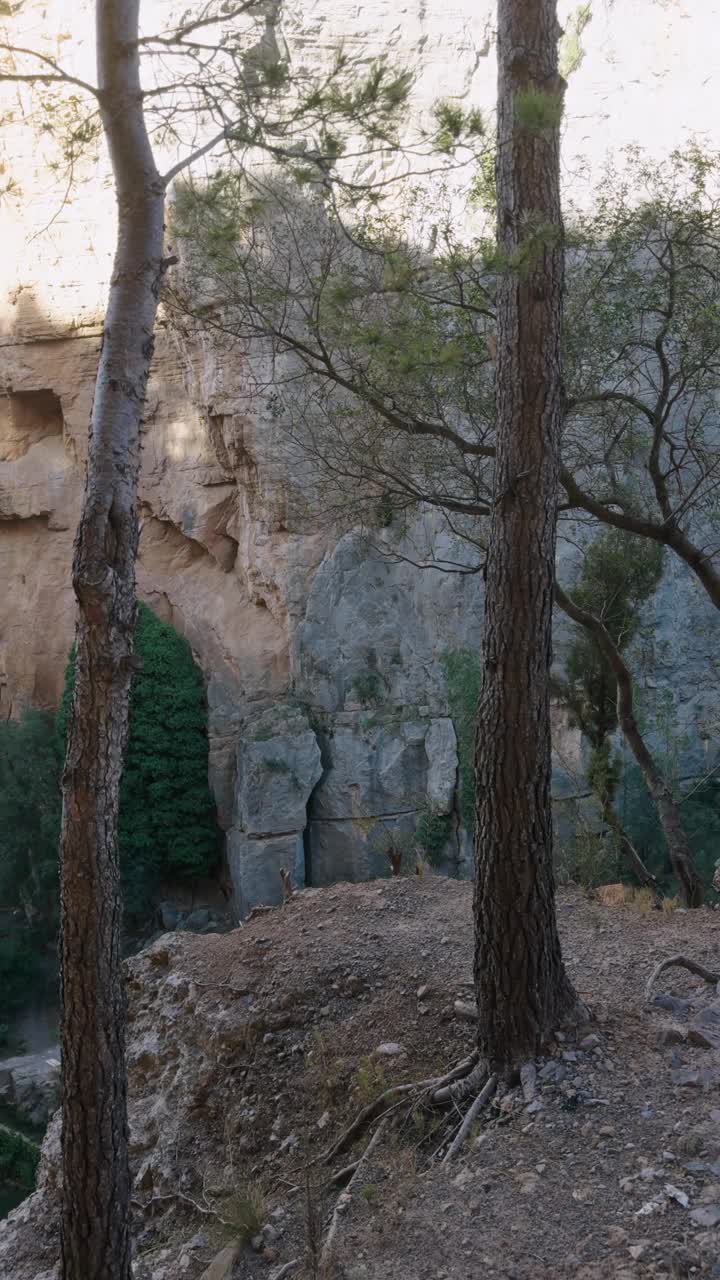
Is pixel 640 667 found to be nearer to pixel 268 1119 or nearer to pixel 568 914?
pixel 568 914

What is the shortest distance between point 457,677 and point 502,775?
41.8 feet

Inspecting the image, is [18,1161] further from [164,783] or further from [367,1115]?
[367,1115]

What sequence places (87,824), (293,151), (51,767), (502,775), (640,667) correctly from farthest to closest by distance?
(51,767) → (640,667) → (293,151) → (502,775) → (87,824)

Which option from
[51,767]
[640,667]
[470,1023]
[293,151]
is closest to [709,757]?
[640,667]

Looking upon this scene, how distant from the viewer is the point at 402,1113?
181 inches

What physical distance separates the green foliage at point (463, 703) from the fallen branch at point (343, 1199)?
1236cm

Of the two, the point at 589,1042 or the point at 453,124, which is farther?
the point at 453,124

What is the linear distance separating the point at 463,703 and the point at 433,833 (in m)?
2.12

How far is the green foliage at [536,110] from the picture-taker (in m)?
4.38

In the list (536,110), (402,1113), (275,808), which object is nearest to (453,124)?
(536,110)

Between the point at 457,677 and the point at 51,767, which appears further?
the point at 51,767

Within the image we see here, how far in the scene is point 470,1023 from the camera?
514 cm

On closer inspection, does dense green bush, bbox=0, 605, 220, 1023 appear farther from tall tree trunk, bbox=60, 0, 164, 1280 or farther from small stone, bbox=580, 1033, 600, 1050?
tall tree trunk, bbox=60, 0, 164, 1280

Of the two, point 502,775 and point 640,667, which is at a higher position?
point 640,667
